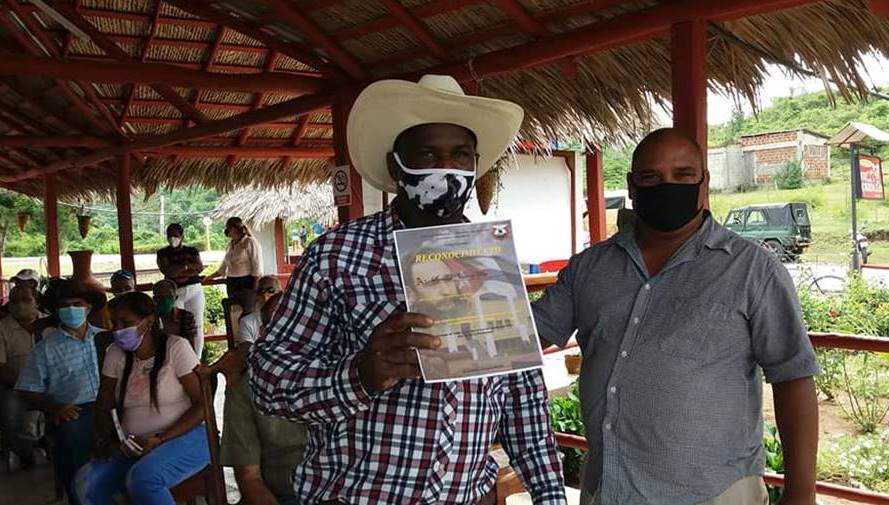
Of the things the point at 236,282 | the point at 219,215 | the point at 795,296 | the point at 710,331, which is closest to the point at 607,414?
the point at 710,331

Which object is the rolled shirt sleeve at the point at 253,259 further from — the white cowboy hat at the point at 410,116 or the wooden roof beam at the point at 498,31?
the white cowboy hat at the point at 410,116

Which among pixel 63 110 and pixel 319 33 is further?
pixel 63 110

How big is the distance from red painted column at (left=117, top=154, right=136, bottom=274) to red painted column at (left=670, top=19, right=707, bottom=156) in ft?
23.2

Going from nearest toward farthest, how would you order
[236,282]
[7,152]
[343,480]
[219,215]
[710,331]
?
[343,480]
[710,331]
[236,282]
[7,152]
[219,215]

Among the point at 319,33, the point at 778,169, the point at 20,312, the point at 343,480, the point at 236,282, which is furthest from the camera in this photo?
the point at 778,169

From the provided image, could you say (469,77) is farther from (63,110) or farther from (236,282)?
(63,110)

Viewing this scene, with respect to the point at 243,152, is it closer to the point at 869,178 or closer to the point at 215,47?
the point at 215,47

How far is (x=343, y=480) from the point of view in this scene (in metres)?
1.41

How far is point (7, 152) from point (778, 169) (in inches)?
855

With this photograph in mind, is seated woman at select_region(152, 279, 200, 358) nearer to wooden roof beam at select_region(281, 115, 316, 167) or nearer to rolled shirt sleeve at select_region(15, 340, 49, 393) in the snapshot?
rolled shirt sleeve at select_region(15, 340, 49, 393)

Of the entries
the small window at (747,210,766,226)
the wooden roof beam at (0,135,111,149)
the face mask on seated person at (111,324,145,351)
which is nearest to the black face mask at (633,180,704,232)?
the face mask on seated person at (111,324,145,351)

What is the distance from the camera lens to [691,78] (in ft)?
12.8

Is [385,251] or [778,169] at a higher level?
[778,169]

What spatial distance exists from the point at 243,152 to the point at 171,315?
4884mm
